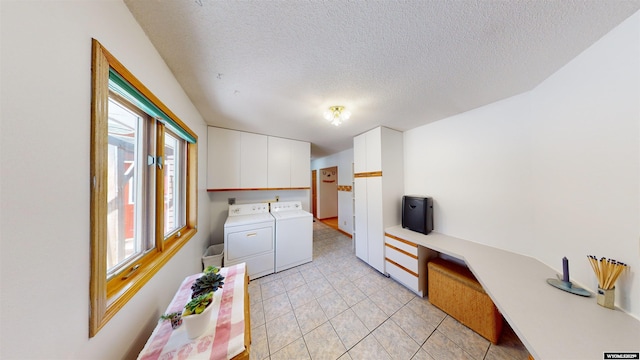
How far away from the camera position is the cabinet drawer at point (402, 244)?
2072mm

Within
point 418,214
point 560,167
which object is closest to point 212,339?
point 418,214

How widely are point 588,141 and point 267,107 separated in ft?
8.47

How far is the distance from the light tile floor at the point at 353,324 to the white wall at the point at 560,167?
3.13ft

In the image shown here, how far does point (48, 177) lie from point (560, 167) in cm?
285

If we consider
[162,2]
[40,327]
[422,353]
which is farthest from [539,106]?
[40,327]

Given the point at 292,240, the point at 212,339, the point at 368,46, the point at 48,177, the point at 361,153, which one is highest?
the point at 368,46

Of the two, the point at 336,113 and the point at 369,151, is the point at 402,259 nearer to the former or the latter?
the point at 369,151

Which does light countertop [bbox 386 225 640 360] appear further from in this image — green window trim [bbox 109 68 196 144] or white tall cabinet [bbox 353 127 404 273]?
green window trim [bbox 109 68 196 144]

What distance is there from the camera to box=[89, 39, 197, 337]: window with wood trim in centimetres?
68

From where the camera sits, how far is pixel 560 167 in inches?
51.0

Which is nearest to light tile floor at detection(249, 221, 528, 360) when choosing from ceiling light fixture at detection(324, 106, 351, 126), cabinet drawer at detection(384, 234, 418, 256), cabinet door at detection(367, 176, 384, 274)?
cabinet door at detection(367, 176, 384, 274)

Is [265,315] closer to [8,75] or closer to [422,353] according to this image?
[422,353]

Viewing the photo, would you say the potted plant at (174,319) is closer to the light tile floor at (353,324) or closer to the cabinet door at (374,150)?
the light tile floor at (353,324)

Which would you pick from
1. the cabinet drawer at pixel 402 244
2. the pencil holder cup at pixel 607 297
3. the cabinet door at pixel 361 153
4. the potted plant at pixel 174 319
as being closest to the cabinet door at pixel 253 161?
the cabinet door at pixel 361 153
